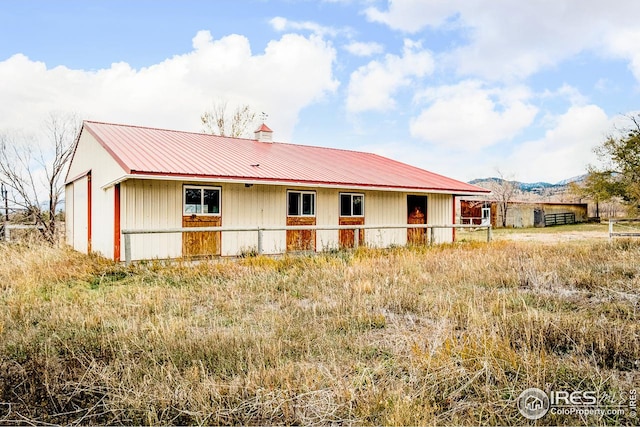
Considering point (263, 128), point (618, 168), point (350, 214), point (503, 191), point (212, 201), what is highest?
point (263, 128)

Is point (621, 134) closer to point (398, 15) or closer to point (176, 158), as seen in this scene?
point (398, 15)

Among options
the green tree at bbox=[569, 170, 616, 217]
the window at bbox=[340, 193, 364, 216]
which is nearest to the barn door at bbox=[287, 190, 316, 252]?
the window at bbox=[340, 193, 364, 216]

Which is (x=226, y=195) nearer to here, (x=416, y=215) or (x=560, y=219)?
(x=416, y=215)

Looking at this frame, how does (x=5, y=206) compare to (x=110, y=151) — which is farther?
(x=5, y=206)

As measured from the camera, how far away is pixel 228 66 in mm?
26391

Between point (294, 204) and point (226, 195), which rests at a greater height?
point (226, 195)

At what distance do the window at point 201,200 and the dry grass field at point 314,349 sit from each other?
549 cm

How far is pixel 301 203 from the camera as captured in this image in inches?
610

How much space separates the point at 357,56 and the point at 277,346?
18350mm

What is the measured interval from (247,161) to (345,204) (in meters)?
3.99

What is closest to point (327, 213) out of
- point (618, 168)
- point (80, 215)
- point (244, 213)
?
point (244, 213)

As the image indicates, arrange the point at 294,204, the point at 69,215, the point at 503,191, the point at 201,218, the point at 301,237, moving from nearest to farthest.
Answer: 1. the point at 201,218
2. the point at 301,237
3. the point at 294,204
4. the point at 69,215
5. the point at 503,191

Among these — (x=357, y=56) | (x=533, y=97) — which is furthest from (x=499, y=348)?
(x=533, y=97)

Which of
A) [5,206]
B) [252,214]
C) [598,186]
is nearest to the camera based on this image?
[252,214]
